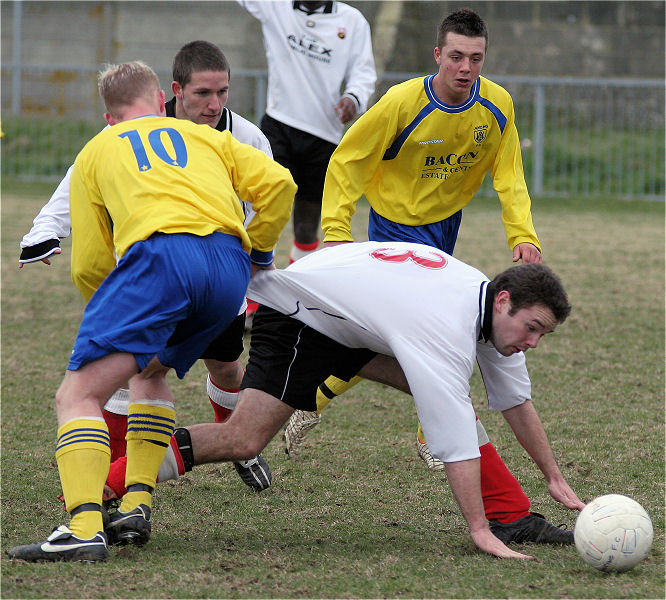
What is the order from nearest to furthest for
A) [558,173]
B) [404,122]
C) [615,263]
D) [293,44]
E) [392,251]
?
[392,251]
[404,122]
[293,44]
[615,263]
[558,173]

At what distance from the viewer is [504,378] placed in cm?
359

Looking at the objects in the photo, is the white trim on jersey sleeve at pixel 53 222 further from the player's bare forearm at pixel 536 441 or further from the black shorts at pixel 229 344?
the player's bare forearm at pixel 536 441

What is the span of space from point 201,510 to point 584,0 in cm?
1531

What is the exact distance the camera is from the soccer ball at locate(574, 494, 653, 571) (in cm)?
311

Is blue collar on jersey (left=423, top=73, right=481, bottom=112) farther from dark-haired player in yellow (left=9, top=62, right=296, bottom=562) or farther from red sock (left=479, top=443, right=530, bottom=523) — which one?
red sock (left=479, top=443, right=530, bottom=523)

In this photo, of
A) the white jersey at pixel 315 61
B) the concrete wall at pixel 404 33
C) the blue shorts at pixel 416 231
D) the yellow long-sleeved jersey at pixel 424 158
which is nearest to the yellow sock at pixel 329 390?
the yellow long-sleeved jersey at pixel 424 158

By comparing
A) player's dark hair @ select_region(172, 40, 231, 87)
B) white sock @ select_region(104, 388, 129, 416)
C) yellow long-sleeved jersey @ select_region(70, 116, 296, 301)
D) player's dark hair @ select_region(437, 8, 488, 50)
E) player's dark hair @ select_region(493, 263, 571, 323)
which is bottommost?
white sock @ select_region(104, 388, 129, 416)

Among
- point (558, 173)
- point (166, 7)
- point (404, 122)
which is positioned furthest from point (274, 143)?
point (166, 7)

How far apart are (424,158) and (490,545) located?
2.09 metres

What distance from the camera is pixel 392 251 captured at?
355 centimetres

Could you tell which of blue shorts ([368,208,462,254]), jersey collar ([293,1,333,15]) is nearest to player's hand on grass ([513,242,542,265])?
blue shorts ([368,208,462,254])

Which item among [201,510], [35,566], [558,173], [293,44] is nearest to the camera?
[35,566]

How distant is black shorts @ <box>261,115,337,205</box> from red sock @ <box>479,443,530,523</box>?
3.95 metres

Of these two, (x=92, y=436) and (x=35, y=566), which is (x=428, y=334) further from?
(x=35, y=566)
